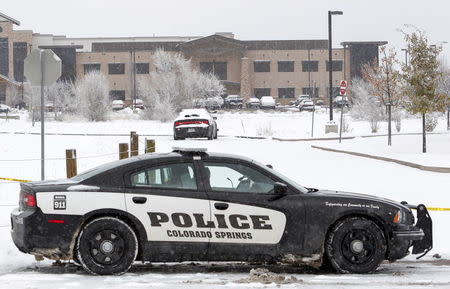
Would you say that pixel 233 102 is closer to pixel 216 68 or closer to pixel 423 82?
pixel 216 68

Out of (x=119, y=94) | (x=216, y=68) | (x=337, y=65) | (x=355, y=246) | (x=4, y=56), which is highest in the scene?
(x=4, y=56)

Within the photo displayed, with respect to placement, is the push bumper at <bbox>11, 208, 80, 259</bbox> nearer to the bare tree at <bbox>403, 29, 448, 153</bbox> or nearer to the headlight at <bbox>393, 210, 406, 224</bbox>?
the headlight at <bbox>393, 210, 406, 224</bbox>

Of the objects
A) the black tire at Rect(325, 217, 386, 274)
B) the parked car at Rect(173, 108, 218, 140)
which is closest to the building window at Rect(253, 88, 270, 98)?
the parked car at Rect(173, 108, 218, 140)

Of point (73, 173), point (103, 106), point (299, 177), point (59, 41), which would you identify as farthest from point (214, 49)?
point (73, 173)

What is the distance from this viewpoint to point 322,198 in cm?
924

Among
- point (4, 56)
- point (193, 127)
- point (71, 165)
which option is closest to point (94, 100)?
point (193, 127)

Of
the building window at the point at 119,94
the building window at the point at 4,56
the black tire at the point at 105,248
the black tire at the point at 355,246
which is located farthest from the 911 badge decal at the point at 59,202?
the building window at the point at 4,56

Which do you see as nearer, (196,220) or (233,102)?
(196,220)

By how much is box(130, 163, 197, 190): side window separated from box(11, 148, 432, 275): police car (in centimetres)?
1

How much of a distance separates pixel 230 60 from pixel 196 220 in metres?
99.0

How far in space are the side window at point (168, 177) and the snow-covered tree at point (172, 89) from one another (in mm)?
56347

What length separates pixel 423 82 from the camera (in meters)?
28.4

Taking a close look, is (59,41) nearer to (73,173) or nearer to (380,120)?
(380,120)

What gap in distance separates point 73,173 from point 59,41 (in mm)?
105336
